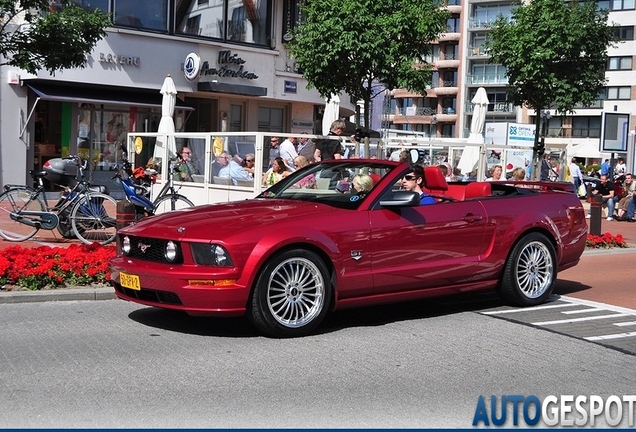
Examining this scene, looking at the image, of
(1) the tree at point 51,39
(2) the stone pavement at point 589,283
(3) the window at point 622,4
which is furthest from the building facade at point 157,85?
(3) the window at point 622,4

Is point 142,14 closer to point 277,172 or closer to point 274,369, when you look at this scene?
point 277,172

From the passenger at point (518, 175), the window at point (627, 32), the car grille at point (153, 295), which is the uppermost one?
the window at point (627, 32)

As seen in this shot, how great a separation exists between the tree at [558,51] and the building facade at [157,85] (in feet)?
28.1

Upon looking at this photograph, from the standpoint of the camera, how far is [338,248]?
26.0 feet

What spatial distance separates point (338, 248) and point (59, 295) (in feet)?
11.4

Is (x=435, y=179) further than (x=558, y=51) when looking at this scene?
No

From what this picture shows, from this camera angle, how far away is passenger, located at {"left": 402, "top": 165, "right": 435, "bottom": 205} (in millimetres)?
9078

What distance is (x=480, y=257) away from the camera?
920 centimetres

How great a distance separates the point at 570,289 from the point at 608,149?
1352cm

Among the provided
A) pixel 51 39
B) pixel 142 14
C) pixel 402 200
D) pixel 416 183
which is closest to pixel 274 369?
pixel 402 200

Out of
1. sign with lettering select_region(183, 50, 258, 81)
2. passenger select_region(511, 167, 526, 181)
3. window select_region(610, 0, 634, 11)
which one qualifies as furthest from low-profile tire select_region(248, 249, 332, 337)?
window select_region(610, 0, 634, 11)

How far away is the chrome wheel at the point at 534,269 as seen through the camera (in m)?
9.72

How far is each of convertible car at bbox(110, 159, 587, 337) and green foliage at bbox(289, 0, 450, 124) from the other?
6.74m

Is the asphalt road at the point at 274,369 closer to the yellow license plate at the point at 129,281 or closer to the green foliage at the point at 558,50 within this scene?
the yellow license plate at the point at 129,281
